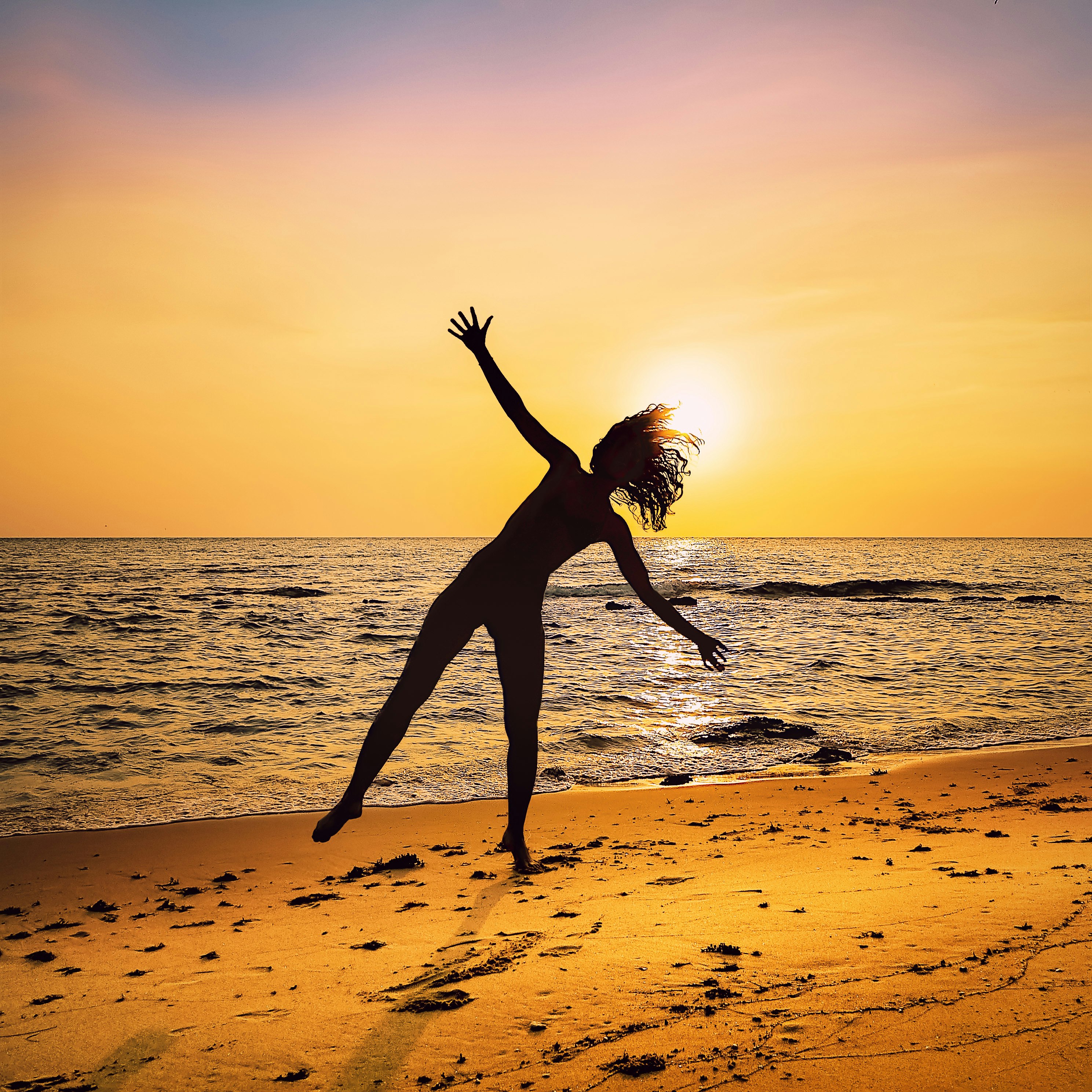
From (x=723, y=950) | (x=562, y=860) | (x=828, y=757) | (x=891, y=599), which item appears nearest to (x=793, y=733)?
(x=828, y=757)

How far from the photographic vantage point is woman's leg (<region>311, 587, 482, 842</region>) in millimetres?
4207

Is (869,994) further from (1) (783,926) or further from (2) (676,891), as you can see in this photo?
(2) (676,891)

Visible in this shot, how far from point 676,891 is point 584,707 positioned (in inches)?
307

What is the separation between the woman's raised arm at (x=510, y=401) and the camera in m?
4.44

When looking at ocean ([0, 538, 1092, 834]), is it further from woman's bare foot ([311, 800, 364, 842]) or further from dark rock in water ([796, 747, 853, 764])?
woman's bare foot ([311, 800, 364, 842])

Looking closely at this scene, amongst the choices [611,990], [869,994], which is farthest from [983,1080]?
[611,990]

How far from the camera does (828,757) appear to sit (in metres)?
9.74

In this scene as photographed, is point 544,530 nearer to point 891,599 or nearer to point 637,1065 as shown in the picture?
point 637,1065

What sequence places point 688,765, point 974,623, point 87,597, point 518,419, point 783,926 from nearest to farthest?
point 783,926 < point 518,419 < point 688,765 < point 974,623 < point 87,597

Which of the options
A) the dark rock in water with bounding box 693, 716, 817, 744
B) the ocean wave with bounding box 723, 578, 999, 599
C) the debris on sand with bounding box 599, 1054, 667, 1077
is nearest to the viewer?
the debris on sand with bounding box 599, 1054, 667, 1077

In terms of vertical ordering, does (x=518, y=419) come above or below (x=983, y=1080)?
above

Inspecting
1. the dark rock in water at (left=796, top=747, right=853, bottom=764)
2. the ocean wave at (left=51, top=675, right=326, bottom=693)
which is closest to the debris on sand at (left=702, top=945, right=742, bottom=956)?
the dark rock in water at (left=796, top=747, right=853, bottom=764)

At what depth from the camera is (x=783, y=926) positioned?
153 inches

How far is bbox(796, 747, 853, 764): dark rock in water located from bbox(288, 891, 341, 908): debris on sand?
623cm
